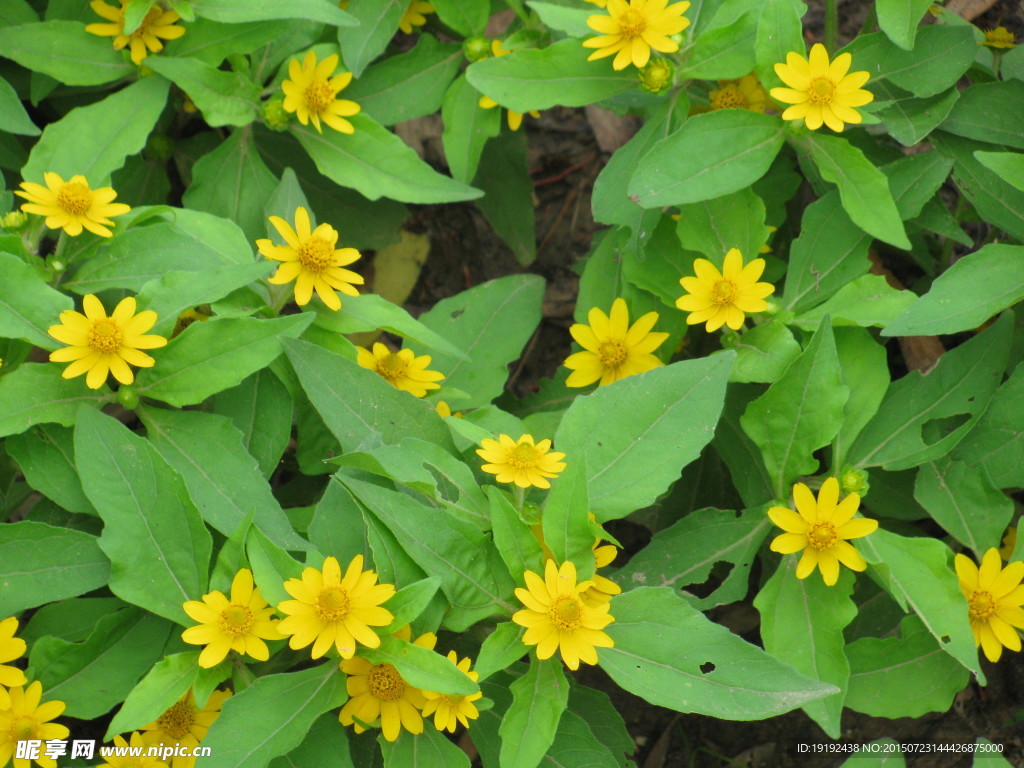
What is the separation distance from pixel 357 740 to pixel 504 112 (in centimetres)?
181

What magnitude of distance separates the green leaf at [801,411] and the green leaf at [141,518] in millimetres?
1159

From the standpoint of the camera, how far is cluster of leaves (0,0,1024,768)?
5.65 ft

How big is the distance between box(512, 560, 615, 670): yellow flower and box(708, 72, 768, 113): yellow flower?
4.34 ft

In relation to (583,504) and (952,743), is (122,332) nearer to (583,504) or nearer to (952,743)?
(583,504)

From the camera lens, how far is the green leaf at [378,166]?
2.32 meters

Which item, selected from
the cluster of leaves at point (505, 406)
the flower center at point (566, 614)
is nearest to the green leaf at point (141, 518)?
the cluster of leaves at point (505, 406)

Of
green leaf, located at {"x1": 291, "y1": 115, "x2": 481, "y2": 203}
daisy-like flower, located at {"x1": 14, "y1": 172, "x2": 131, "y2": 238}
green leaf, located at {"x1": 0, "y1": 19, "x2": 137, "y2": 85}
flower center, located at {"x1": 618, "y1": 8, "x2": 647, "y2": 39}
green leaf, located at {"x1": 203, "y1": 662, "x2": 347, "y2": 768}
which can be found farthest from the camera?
green leaf, located at {"x1": 291, "y1": 115, "x2": 481, "y2": 203}

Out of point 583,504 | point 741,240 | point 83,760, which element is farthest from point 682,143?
point 83,760

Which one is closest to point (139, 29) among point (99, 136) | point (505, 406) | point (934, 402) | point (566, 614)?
point (99, 136)

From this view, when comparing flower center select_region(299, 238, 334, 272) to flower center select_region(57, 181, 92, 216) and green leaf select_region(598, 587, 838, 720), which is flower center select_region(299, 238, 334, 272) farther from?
green leaf select_region(598, 587, 838, 720)

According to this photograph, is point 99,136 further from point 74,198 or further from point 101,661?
point 101,661

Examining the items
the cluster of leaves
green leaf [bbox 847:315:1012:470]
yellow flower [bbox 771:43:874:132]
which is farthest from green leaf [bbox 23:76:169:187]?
green leaf [bbox 847:315:1012:470]

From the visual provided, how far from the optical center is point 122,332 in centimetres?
178

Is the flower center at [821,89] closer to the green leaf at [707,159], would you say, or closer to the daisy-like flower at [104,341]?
the green leaf at [707,159]
